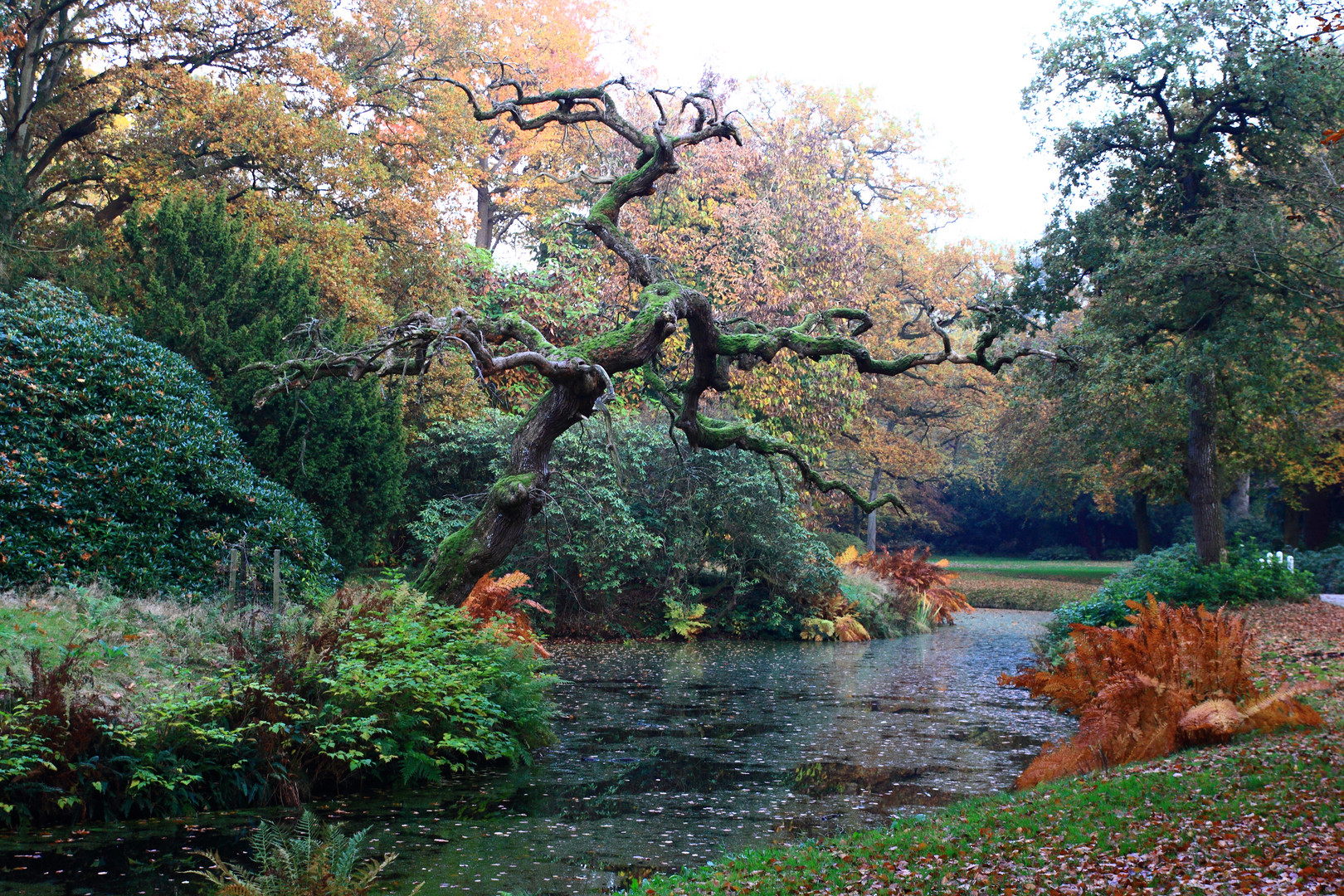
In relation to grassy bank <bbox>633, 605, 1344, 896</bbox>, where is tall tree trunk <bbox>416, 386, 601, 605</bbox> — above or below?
above

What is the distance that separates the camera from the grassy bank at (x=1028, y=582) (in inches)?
1142

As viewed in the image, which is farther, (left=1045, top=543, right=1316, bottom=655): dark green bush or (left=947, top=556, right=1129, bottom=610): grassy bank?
(left=947, top=556, right=1129, bottom=610): grassy bank

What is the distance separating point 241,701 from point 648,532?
11.7 meters

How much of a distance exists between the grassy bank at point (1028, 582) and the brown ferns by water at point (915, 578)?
3582mm

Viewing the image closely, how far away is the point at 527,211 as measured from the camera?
2984 cm

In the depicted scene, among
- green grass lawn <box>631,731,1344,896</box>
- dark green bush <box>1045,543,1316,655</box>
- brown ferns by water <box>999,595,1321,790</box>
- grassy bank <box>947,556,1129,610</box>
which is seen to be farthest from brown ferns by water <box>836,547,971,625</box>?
green grass lawn <box>631,731,1344,896</box>

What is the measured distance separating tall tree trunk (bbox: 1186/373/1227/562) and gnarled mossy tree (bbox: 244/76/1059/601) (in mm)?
8591

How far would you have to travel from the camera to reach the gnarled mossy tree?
9258mm

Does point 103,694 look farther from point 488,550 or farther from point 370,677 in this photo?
point 488,550

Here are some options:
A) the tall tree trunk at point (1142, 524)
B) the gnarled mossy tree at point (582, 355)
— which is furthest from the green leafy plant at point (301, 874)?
the tall tree trunk at point (1142, 524)

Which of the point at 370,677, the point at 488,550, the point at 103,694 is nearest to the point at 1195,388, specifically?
the point at 488,550

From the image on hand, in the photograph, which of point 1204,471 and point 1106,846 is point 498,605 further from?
point 1204,471

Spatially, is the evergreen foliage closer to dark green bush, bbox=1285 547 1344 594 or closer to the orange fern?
the orange fern

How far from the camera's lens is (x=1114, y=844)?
16.3ft
